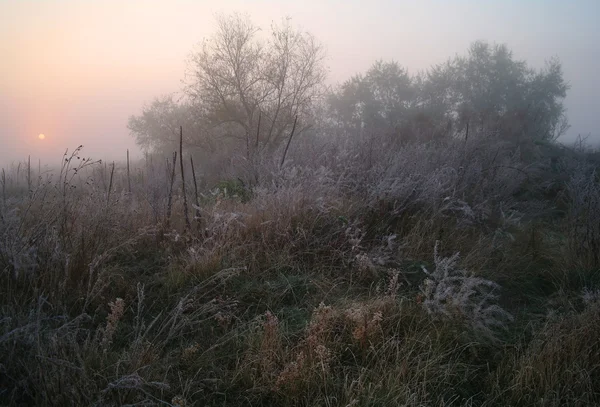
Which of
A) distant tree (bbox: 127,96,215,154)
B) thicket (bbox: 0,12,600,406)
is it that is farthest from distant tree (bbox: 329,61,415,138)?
thicket (bbox: 0,12,600,406)

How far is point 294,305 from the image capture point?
301 cm

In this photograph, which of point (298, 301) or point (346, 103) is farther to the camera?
point (346, 103)

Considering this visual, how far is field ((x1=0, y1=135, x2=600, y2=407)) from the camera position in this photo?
6.86 feet

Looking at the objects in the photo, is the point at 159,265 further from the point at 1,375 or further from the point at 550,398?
the point at 550,398

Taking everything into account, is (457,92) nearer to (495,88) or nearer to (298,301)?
(495,88)

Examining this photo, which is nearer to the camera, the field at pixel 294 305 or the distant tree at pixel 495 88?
the field at pixel 294 305

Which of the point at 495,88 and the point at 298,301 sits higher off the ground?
the point at 495,88

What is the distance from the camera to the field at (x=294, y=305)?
2.09m

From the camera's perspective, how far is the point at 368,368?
2.33 meters

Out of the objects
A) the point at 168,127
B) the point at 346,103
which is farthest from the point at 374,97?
the point at 168,127

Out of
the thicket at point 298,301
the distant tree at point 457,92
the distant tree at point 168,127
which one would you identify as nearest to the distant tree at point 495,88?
the distant tree at point 457,92

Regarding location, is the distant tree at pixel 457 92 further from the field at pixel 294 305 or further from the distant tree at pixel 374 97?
the field at pixel 294 305

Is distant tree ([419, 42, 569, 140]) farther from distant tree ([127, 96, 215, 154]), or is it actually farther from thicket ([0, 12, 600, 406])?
thicket ([0, 12, 600, 406])

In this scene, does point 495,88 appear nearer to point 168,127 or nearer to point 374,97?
point 374,97
